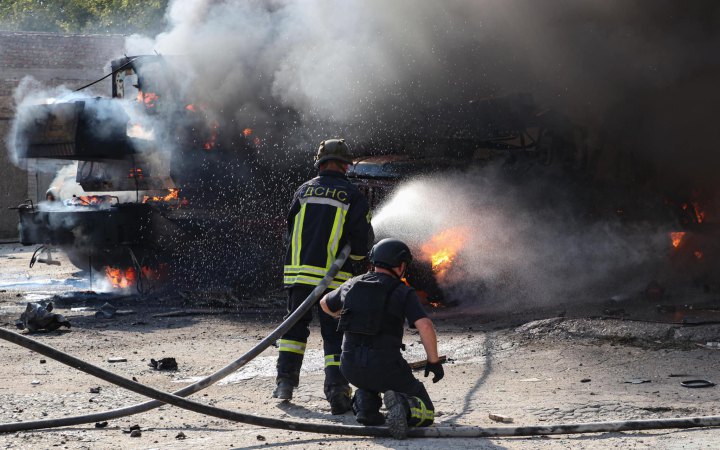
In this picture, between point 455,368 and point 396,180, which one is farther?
point 396,180

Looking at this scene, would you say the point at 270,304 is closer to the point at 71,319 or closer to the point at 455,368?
the point at 71,319

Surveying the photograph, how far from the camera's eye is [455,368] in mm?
6254

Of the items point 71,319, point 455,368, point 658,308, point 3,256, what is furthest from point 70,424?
point 3,256

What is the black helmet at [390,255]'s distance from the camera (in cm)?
435

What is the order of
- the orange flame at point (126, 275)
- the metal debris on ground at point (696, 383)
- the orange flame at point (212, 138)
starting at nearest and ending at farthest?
the metal debris on ground at point (696, 383)
the orange flame at point (126, 275)
the orange flame at point (212, 138)

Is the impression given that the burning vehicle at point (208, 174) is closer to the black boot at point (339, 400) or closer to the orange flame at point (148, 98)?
the orange flame at point (148, 98)

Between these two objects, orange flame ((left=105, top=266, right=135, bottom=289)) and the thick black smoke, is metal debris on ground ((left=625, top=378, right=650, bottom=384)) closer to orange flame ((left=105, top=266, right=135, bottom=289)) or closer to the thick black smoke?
the thick black smoke

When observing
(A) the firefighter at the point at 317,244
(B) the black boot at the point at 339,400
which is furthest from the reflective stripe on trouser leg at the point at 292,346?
(B) the black boot at the point at 339,400

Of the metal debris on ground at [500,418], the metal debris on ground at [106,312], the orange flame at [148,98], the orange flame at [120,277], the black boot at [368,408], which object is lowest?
the metal debris on ground at [500,418]

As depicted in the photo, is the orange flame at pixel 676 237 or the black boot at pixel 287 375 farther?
the orange flame at pixel 676 237

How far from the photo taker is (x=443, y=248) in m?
9.91

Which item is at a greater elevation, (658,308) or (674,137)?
(674,137)

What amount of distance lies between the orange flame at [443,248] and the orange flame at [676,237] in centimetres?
273

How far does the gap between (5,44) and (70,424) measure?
990 inches
